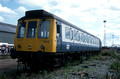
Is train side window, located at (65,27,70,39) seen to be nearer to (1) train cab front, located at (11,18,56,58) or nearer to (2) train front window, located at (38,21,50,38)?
(1) train cab front, located at (11,18,56,58)

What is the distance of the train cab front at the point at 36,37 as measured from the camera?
8.48 m

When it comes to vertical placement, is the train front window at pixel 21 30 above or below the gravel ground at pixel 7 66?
Answer: above

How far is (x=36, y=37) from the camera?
8.74m

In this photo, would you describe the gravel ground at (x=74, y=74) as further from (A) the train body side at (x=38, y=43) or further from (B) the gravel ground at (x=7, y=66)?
(A) the train body side at (x=38, y=43)

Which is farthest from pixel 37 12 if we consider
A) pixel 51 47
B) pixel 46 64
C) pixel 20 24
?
pixel 46 64

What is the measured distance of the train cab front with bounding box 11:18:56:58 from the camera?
27.8 ft

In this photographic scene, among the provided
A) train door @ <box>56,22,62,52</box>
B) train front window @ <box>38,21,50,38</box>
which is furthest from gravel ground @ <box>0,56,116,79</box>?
train front window @ <box>38,21,50,38</box>

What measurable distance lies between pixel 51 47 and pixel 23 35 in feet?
6.60

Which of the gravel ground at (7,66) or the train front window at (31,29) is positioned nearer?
the train front window at (31,29)

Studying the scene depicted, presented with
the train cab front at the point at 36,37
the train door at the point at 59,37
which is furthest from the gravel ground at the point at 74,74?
the train door at the point at 59,37

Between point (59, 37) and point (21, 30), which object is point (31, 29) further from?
point (59, 37)

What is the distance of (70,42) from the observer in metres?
11.2

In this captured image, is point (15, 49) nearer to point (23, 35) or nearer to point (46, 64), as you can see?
point (23, 35)

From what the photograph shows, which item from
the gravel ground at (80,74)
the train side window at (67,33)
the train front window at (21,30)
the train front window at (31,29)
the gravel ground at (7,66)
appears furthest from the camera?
the train side window at (67,33)
